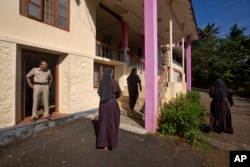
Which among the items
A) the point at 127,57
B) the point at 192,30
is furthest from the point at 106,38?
the point at 192,30

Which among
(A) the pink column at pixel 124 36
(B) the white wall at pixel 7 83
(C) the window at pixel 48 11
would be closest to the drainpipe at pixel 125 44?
(A) the pink column at pixel 124 36

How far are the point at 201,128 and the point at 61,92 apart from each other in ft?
17.0

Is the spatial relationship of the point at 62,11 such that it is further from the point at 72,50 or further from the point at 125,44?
the point at 125,44

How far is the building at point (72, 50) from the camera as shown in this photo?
192 inches

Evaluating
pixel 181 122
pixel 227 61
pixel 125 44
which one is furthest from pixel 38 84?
pixel 227 61

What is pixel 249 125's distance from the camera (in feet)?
22.6

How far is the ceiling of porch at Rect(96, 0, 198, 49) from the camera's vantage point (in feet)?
26.1

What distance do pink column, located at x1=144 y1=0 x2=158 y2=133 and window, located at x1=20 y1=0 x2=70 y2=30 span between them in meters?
3.12

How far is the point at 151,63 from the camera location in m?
5.18

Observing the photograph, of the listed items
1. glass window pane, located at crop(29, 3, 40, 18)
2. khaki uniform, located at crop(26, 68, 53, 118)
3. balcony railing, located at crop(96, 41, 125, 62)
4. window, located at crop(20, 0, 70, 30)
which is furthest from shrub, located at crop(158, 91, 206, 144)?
glass window pane, located at crop(29, 3, 40, 18)

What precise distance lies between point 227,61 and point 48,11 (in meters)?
20.9

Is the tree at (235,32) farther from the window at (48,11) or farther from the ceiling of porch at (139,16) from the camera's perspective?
the window at (48,11)

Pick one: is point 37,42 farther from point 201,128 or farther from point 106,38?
point 106,38

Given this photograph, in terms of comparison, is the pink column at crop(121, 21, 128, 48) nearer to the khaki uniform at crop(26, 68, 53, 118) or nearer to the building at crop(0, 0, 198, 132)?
the building at crop(0, 0, 198, 132)
